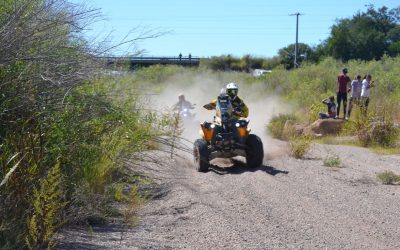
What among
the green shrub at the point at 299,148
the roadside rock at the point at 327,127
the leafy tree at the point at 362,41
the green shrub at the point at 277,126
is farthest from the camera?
the leafy tree at the point at 362,41

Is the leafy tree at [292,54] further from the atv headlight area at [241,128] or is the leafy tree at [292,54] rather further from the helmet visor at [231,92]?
the atv headlight area at [241,128]

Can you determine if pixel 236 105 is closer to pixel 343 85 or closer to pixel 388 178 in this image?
pixel 388 178

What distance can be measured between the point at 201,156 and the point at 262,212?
4.24 meters

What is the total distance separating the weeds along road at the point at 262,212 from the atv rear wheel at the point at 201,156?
0.14 meters

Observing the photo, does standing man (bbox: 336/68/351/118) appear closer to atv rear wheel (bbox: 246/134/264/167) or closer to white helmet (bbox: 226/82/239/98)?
white helmet (bbox: 226/82/239/98)

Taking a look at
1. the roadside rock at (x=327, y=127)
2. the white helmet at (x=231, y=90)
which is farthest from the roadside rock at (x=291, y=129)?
the white helmet at (x=231, y=90)

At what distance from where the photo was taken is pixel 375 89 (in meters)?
29.8

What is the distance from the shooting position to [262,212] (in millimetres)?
9273

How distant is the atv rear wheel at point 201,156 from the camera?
44.0 ft

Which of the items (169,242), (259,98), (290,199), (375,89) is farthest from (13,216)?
(259,98)

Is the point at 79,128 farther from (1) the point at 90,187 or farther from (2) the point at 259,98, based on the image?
(2) the point at 259,98

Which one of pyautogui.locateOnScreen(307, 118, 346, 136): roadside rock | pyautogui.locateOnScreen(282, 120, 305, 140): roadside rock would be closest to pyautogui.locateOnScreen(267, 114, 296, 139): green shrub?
pyautogui.locateOnScreen(282, 120, 305, 140): roadside rock

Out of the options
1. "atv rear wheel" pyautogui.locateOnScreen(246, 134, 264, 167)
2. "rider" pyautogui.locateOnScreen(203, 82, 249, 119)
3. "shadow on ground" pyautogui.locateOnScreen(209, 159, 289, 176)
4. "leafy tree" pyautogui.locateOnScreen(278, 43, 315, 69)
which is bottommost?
"shadow on ground" pyautogui.locateOnScreen(209, 159, 289, 176)

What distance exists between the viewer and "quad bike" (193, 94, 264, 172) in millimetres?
13539
